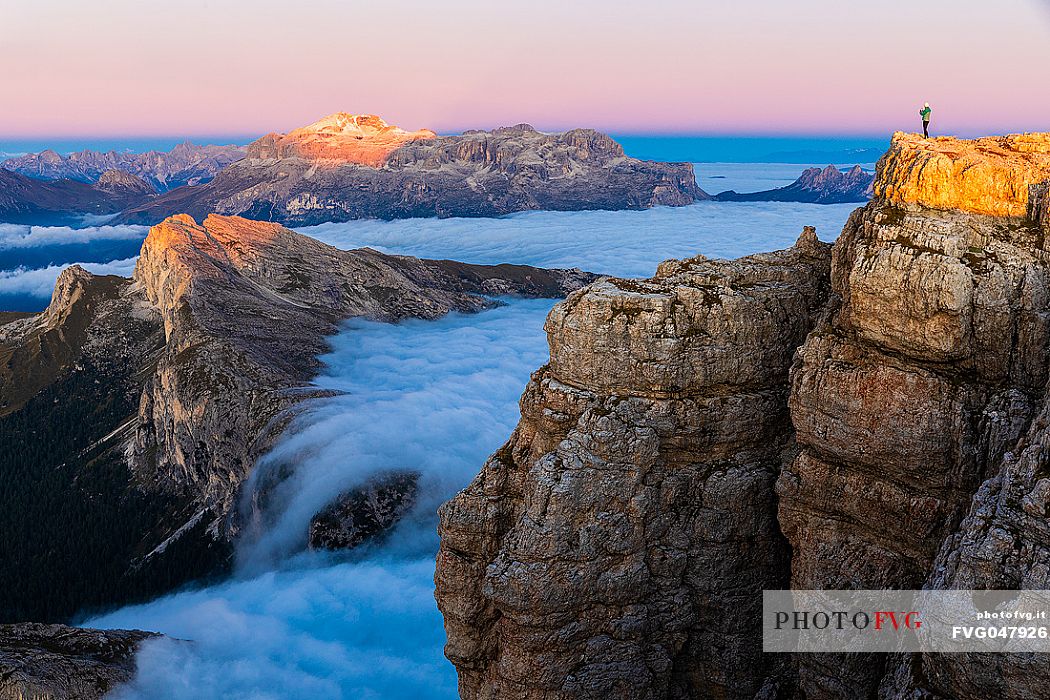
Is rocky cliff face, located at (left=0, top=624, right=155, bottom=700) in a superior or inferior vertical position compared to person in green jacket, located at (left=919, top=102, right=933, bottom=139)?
inferior

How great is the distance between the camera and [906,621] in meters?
27.7

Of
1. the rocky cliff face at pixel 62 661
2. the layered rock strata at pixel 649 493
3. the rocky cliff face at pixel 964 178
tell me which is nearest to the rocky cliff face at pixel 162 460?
the rocky cliff face at pixel 62 661


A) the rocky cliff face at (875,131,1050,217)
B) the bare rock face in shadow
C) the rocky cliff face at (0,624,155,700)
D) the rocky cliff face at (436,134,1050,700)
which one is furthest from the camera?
the bare rock face in shadow

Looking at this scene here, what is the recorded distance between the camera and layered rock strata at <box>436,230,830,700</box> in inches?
1280

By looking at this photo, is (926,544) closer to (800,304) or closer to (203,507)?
(800,304)

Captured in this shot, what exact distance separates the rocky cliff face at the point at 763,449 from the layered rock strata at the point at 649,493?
101 millimetres

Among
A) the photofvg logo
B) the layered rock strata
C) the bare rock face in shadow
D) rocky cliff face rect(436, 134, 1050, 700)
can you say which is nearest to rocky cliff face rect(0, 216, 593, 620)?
the bare rock face in shadow

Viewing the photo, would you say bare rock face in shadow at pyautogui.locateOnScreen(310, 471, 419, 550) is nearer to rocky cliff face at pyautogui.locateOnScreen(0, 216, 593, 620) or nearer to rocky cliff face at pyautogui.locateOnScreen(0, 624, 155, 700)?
rocky cliff face at pyautogui.locateOnScreen(0, 216, 593, 620)

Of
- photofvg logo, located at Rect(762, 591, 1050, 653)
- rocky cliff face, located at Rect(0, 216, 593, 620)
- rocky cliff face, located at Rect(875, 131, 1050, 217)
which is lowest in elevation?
rocky cliff face, located at Rect(0, 216, 593, 620)

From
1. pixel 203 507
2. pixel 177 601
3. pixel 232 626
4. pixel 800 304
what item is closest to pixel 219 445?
pixel 203 507

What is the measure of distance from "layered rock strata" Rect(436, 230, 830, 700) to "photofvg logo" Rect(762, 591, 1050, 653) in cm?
270

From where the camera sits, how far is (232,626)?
108m

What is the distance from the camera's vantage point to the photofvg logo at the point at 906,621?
2092 centimetres

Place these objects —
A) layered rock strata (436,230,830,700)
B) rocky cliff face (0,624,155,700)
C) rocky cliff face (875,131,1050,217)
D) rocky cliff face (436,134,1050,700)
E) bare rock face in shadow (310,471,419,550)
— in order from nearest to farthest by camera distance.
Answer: rocky cliff face (436,134,1050,700) < rocky cliff face (875,131,1050,217) < layered rock strata (436,230,830,700) < rocky cliff face (0,624,155,700) < bare rock face in shadow (310,471,419,550)
